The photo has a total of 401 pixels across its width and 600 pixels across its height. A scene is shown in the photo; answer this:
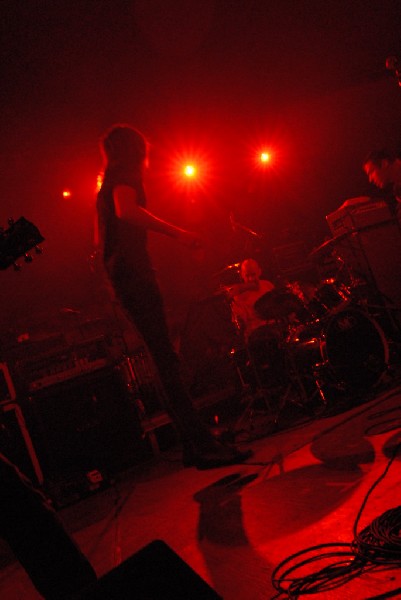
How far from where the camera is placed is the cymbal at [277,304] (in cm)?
432

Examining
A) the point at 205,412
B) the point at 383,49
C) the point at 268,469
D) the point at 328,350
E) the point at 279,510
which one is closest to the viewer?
the point at 279,510

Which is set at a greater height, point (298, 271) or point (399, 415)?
point (298, 271)

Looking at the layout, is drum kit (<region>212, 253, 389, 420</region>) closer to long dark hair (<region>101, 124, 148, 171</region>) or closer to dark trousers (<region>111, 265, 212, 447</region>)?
dark trousers (<region>111, 265, 212, 447</region>)

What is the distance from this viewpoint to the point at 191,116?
25.1ft

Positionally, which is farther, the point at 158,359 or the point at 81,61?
the point at 81,61

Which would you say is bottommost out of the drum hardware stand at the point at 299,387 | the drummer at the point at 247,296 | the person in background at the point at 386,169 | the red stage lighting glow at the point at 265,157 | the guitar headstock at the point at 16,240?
the drum hardware stand at the point at 299,387

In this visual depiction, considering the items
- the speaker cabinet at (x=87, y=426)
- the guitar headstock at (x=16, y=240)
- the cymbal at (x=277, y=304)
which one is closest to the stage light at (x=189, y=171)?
the cymbal at (x=277, y=304)

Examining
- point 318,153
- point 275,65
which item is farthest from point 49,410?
point 318,153

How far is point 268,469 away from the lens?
7.88 feet

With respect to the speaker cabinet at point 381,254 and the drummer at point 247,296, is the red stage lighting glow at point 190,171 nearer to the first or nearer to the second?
the drummer at point 247,296

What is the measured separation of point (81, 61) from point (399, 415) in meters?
6.00

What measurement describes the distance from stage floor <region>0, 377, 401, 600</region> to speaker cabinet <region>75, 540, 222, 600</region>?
0.56 metres

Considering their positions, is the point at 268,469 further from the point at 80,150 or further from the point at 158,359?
the point at 80,150

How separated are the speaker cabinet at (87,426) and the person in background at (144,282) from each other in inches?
68.1
